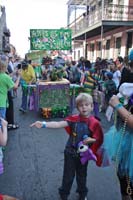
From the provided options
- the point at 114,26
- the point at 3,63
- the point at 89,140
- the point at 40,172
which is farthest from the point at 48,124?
the point at 114,26

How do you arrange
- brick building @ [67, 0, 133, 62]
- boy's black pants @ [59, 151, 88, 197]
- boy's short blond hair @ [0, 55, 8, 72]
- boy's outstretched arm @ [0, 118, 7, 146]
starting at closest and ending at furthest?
boy's outstretched arm @ [0, 118, 7, 146] < boy's black pants @ [59, 151, 88, 197] < boy's short blond hair @ [0, 55, 8, 72] < brick building @ [67, 0, 133, 62]

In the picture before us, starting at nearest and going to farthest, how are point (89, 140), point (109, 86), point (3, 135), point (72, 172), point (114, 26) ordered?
point (3, 135)
point (89, 140)
point (72, 172)
point (109, 86)
point (114, 26)

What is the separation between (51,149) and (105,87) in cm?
368

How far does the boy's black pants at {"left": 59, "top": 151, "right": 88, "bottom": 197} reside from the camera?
3.06 meters

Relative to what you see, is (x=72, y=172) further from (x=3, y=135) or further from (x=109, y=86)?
(x=109, y=86)

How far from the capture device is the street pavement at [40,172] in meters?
3.63

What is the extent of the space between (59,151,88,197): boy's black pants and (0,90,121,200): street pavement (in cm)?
30

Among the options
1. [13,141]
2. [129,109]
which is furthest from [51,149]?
[129,109]

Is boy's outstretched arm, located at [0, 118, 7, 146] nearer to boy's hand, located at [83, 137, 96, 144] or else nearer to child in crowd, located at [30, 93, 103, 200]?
child in crowd, located at [30, 93, 103, 200]

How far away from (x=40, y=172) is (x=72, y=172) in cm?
124

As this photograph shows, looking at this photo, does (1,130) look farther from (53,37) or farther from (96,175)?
(53,37)

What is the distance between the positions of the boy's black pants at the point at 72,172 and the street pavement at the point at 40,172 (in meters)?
0.30

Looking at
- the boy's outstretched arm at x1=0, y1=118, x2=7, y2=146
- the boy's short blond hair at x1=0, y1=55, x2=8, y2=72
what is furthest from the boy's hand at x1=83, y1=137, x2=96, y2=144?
the boy's short blond hair at x1=0, y1=55, x2=8, y2=72

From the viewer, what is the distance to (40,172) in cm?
423
